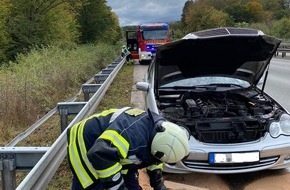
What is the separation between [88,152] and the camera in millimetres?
2715

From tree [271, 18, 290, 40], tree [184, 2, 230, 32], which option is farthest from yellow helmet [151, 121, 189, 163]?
tree [184, 2, 230, 32]

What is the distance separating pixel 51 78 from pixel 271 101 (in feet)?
23.0

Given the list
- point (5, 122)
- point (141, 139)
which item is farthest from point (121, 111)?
point (5, 122)

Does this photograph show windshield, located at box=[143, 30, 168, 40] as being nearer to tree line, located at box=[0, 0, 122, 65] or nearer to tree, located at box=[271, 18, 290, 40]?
tree line, located at box=[0, 0, 122, 65]

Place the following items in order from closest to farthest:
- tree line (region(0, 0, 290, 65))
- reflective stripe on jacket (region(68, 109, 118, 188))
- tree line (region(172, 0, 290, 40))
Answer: reflective stripe on jacket (region(68, 109, 118, 188)), tree line (region(0, 0, 290, 65)), tree line (region(172, 0, 290, 40))

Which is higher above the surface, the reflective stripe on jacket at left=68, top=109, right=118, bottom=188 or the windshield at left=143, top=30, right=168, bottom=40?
the windshield at left=143, top=30, right=168, bottom=40

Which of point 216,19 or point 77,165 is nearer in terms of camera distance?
point 77,165

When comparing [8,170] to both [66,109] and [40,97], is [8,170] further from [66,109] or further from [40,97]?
[40,97]

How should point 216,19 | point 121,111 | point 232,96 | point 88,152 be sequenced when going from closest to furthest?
point 88,152 → point 121,111 → point 232,96 → point 216,19

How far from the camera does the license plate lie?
4.69 metres

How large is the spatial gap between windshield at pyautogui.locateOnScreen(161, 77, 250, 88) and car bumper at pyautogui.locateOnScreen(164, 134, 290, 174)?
63.9 inches

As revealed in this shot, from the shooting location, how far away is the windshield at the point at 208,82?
20.6 feet

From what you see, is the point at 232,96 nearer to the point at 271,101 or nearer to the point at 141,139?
the point at 271,101

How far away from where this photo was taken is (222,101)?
5848 mm
